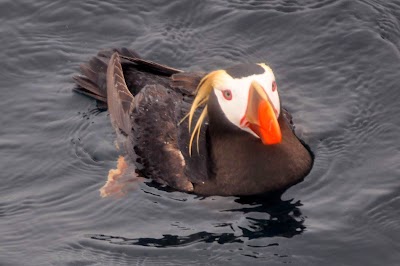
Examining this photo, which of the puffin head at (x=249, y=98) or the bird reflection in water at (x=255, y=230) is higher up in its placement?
the puffin head at (x=249, y=98)

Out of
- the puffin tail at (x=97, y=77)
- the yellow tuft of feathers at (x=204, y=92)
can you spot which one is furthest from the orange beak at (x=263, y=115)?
the puffin tail at (x=97, y=77)

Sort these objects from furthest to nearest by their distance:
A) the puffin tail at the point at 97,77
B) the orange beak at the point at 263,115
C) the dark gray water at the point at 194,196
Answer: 1. the puffin tail at the point at 97,77
2. the orange beak at the point at 263,115
3. the dark gray water at the point at 194,196

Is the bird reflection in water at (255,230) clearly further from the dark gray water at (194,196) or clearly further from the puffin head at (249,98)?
the puffin head at (249,98)

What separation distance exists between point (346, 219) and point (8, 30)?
178 inches

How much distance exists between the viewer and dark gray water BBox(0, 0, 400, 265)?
7.52 metres

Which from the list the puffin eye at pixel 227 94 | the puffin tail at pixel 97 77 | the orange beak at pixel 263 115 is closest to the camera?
the orange beak at pixel 263 115

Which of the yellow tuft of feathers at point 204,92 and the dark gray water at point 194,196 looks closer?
the dark gray water at point 194,196

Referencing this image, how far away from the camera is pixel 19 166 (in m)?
8.79

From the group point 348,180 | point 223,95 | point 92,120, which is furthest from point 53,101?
point 348,180

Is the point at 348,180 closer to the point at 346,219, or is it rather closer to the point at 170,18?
the point at 346,219

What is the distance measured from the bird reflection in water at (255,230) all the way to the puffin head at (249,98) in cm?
51

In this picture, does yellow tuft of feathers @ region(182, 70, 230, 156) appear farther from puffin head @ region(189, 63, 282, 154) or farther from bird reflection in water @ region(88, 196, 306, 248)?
bird reflection in water @ region(88, 196, 306, 248)

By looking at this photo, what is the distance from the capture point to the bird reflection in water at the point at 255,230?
7.58 m

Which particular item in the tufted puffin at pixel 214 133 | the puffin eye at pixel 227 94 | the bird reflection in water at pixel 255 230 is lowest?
the bird reflection in water at pixel 255 230
